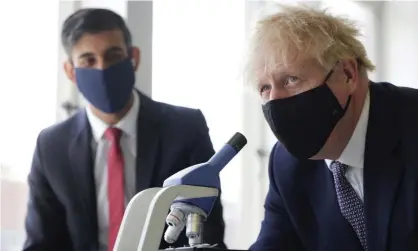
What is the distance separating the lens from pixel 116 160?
2.00 m

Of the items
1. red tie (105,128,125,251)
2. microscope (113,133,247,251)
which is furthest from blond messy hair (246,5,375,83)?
red tie (105,128,125,251)

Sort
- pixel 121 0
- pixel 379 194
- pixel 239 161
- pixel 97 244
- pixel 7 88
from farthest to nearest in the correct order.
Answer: pixel 239 161, pixel 121 0, pixel 7 88, pixel 97 244, pixel 379 194

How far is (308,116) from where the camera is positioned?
52.4 inches

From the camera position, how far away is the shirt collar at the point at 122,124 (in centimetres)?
202

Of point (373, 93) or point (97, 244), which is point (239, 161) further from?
point (373, 93)

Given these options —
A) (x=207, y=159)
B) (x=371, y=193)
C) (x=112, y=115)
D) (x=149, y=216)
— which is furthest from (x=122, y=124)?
(x=149, y=216)

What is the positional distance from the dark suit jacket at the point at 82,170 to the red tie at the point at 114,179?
54 mm

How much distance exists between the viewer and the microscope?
99 cm

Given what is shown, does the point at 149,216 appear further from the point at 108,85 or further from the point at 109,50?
the point at 109,50

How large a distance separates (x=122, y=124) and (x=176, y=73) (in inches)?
22.3

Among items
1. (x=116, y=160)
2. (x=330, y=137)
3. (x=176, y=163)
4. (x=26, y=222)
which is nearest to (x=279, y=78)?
(x=330, y=137)

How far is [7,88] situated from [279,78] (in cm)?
136

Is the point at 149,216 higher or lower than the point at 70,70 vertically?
lower

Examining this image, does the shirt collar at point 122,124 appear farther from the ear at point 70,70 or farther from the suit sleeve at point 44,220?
the suit sleeve at point 44,220
